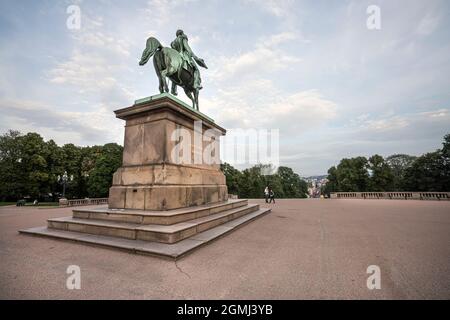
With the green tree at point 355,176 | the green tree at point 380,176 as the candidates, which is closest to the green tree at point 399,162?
the green tree at point 380,176

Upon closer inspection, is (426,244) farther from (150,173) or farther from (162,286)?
(150,173)

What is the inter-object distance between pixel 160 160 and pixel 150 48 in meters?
4.08

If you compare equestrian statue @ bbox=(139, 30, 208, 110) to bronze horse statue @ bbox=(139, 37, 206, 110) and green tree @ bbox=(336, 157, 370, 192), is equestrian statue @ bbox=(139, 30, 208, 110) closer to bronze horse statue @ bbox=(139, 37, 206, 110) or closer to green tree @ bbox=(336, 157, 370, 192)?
bronze horse statue @ bbox=(139, 37, 206, 110)

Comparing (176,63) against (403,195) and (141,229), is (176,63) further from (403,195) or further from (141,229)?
(403,195)

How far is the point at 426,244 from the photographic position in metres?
4.47

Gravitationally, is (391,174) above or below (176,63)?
below

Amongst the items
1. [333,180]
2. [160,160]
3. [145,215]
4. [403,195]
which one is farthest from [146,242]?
[333,180]

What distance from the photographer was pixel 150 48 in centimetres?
692

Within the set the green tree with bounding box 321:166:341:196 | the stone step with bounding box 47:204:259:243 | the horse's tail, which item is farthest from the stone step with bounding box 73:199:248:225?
the green tree with bounding box 321:166:341:196

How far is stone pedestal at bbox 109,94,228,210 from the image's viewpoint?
593cm

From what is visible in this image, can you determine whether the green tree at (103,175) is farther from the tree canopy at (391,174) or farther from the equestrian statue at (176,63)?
the tree canopy at (391,174)

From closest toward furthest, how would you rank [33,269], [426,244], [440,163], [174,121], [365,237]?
[33,269] → [426,244] → [365,237] → [174,121] → [440,163]

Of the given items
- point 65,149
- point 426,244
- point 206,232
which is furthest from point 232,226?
point 65,149

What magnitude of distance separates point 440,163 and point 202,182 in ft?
171
